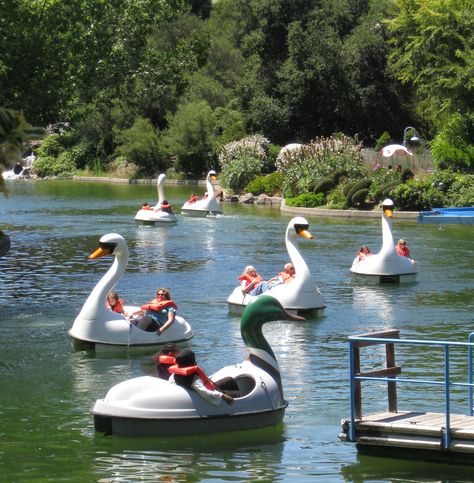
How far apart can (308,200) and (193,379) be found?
3659 centimetres

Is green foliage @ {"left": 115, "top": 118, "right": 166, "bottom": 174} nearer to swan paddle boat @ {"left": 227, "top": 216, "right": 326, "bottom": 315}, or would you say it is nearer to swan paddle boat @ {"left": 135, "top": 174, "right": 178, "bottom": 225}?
swan paddle boat @ {"left": 135, "top": 174, "right": 178, "bottom": 225}

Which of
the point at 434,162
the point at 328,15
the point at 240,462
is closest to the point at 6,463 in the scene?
the point at 240,462

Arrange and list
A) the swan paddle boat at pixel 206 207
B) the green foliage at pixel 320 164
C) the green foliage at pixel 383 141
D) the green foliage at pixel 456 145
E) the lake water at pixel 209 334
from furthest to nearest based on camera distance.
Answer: the green foliage at pixel 383 141 < the green foliage at pixel 456 145 < the green foliage at pixel 320 164 < the swan paddle boat at pixel 206 207 < the lake water at pixel 209 334

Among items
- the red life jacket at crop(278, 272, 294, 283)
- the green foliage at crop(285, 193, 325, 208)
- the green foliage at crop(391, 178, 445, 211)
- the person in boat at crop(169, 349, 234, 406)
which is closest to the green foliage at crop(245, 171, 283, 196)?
the green foliage at crop(285, 193, 325, 208)

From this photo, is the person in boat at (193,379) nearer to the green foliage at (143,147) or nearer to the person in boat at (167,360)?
the person in boat at (167,360)

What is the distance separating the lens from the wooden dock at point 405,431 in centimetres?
1136

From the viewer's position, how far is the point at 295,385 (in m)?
16.0

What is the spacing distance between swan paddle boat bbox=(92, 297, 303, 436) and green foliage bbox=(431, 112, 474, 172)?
3947cm

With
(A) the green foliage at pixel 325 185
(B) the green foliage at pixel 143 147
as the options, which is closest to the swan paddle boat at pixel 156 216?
(A) the green foliage at pixel 325 185

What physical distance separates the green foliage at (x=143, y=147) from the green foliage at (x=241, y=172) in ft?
63.0

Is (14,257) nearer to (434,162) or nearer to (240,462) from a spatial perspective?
(240,462)

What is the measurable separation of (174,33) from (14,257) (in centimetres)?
6515

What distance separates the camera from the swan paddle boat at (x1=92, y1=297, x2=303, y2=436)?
12.6 m

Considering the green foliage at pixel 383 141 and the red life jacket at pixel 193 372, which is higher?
the green foliage at pixel 383 141
